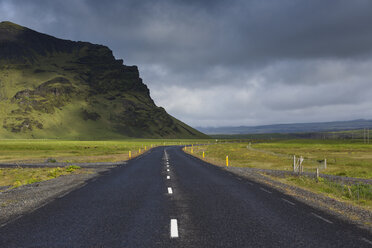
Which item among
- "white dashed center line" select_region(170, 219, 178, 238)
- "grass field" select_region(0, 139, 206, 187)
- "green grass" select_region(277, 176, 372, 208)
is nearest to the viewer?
"white dashed center line" select_region(170, 219, 178, 238)

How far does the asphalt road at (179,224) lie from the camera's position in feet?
20.9

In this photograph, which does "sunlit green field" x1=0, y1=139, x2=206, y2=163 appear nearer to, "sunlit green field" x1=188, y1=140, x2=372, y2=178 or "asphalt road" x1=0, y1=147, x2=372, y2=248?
"sunlit green field" x1=188, y1=140, x2=372, y2=178

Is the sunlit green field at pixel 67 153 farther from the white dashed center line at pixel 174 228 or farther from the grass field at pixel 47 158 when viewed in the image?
the white dashed center line at pixel 174 228

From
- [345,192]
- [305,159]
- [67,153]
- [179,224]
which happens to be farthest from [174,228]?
[67,153]

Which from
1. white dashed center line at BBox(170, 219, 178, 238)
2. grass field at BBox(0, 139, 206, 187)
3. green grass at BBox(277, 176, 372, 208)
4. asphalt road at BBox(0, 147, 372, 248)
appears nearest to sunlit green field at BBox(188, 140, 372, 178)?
green grass at BBox(277, 176, 372, 208)

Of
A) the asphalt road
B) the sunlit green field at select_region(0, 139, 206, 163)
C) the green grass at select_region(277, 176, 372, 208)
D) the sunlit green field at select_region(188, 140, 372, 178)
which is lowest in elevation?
the sunlit green field at select_region(188, 140, 372, 178)

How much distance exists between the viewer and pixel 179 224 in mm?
7703

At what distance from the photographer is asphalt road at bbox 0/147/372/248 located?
6.37m

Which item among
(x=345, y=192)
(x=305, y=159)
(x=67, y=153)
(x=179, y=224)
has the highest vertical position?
(x=179, y=224)

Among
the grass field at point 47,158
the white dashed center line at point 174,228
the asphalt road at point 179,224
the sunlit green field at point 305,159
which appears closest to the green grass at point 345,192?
the asphalt road at point 179,224

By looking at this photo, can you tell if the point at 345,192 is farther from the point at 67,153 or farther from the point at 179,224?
the point at 67,153

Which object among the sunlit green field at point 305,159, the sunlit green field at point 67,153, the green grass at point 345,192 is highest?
the green grass at point 345,192

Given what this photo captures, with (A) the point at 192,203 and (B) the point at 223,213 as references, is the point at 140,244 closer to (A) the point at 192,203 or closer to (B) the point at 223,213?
(B) the point at 223,213

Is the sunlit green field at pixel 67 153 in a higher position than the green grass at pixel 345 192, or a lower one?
lower
